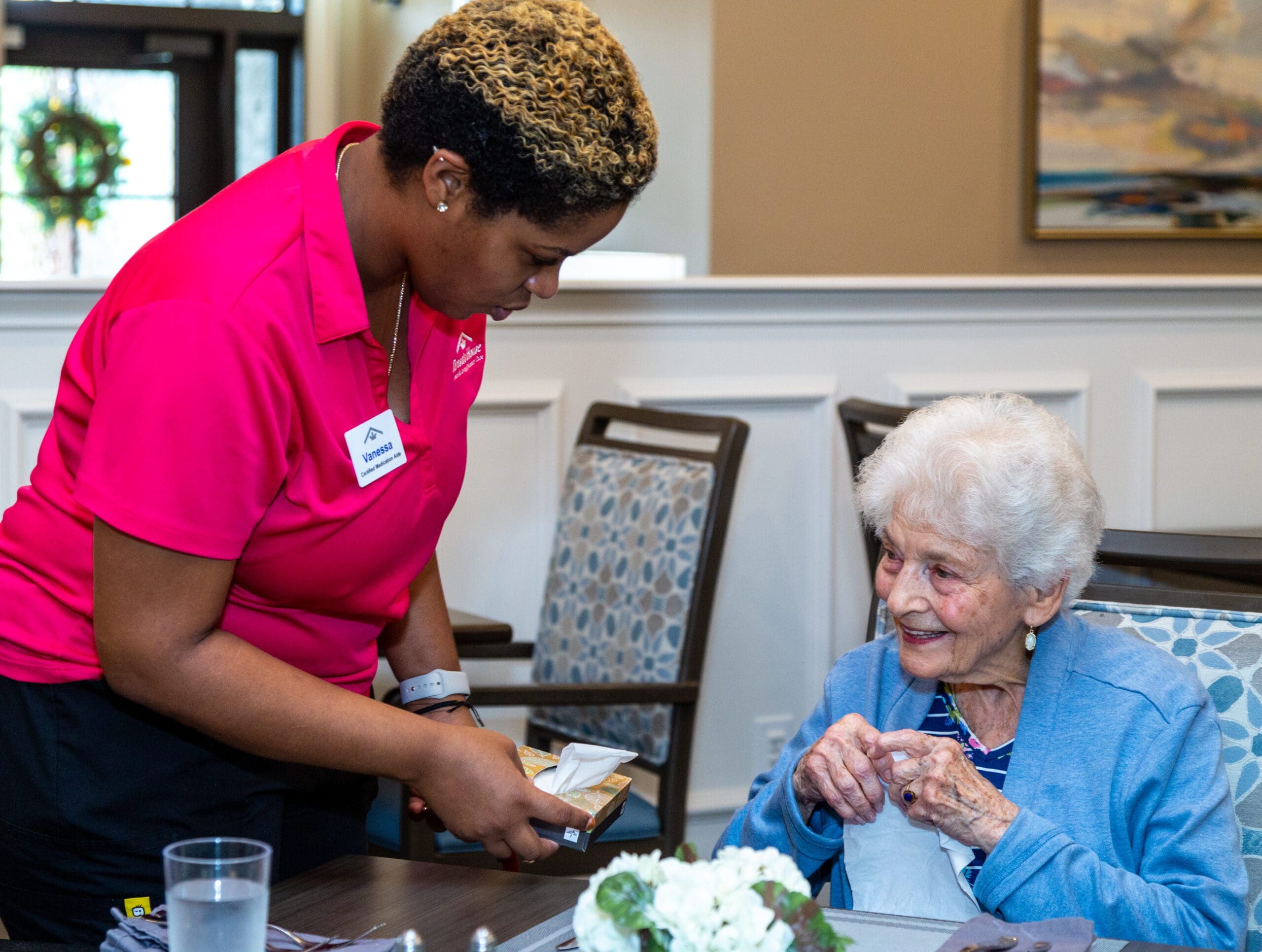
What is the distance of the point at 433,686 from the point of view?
1513 millimetres

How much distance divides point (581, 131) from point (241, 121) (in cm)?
521

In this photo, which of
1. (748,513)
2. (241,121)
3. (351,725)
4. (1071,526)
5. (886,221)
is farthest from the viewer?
(241,121)

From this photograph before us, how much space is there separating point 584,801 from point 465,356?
457 mm

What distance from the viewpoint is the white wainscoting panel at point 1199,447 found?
123 inches

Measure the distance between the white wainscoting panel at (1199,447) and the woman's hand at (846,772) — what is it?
1992 millimetres

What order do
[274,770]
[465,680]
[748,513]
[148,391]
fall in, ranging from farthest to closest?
[748,513]
[465,680]
[274,770]
[148,391]

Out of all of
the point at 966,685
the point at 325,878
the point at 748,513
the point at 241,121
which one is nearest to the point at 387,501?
the point at 325,878

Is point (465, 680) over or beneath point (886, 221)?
beneath

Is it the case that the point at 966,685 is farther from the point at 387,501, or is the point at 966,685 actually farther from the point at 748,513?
the point at 748,513

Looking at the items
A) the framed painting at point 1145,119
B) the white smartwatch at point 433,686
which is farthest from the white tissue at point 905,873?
the framed painting at point 1145,119

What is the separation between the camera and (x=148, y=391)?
3.47 ft

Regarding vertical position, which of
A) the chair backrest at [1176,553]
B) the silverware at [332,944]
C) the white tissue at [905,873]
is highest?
the chair backrest at [1176,553]

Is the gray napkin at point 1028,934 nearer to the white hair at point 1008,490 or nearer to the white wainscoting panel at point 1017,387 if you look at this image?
the white hair at point 1008,490

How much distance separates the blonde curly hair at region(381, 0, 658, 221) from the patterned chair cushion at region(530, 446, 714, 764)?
4.10ft
